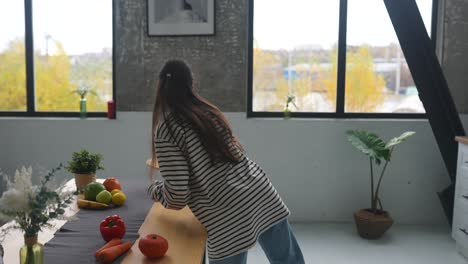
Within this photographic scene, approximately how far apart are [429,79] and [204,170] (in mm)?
2483

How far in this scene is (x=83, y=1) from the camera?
13.3 ft

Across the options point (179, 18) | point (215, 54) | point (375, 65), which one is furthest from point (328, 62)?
point (179, 18)

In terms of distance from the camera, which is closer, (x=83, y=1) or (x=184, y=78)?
(x=184, y=78)

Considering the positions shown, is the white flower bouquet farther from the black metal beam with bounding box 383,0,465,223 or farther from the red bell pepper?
the black metal beam with bounding box 383,0,465,223

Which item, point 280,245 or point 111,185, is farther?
point 111,185

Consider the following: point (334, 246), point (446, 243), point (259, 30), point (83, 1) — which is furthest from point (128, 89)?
point (446, 243)

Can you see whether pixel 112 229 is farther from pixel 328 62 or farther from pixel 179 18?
pixel 328 62

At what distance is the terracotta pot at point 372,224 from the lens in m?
3.53

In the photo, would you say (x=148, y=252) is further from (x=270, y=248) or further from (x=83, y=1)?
(x=83, y=1)

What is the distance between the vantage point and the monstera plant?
3521mm

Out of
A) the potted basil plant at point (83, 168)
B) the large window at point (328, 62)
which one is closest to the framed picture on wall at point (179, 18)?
the large window at point (328, 62)

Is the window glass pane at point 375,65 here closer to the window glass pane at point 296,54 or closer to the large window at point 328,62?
the large window at point 328,62

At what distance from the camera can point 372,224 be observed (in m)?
3.52

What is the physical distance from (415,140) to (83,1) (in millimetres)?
3266
